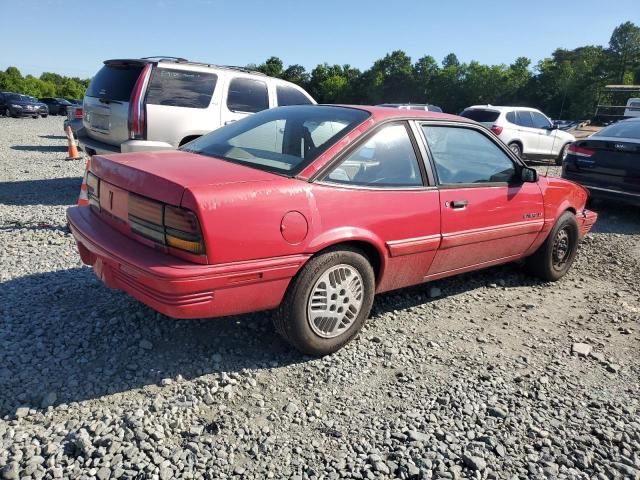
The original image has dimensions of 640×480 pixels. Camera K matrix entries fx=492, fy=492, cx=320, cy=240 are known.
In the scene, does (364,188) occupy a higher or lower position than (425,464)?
higher

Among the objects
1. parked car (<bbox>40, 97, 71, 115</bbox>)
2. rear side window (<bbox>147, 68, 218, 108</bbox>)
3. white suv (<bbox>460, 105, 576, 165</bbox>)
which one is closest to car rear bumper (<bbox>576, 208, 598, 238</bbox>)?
rear side window (<bbox>147, 68, 218, 108</bbox>)

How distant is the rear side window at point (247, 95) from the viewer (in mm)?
7109

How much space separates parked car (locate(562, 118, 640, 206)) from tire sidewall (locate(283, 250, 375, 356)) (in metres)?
5.50

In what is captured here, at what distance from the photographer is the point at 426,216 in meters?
3.28

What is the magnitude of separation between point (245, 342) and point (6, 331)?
4.77 ft

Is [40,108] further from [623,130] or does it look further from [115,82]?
[623,130]

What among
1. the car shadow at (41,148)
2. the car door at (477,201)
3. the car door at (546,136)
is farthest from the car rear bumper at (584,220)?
the car shadow at (41,148)

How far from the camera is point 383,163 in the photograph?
A: 126 inches

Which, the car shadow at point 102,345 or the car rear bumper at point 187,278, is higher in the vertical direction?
the car rear bumper at point 187,278

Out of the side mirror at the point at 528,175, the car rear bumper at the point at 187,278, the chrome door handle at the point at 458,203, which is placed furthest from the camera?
the side mirror at the point at 528,175

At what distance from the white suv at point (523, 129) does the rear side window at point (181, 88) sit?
776 cm

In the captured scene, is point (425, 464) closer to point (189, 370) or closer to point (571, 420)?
Result: point (571, 420)

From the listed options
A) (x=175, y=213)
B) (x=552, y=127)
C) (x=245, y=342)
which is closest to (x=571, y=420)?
(x=245, y=342)

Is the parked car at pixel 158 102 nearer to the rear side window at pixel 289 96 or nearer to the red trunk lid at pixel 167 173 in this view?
the rear side window at pixel 289 96
